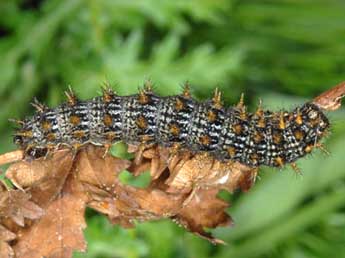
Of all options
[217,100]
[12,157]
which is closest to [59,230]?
[12,157]

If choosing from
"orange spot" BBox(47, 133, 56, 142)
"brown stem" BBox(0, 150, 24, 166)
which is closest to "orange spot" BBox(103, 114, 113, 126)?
"orange spot" BBox(47, 133, 56, 142)

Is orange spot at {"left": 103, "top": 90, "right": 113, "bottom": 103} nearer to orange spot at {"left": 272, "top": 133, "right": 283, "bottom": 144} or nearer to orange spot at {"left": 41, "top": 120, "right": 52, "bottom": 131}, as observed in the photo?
orange spot at {"left": 41, "top": 120, "right": 52, "bottom": 131}

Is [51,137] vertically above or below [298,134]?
below

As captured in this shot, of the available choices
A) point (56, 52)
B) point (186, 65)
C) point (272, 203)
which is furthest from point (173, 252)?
point (56, 52)

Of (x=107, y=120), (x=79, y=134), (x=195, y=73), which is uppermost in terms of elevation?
(x=195, y=73)

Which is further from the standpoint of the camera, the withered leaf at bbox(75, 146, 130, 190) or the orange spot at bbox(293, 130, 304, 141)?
the orange spot at bbox(293, 130, 304, 141)

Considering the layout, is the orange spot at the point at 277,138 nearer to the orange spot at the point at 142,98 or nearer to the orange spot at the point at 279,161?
the orange spot at the point at 279,161

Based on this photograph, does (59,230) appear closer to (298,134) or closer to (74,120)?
(74,120)

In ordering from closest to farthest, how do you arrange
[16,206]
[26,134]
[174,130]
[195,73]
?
1. [16,206]
2. [26,134]
3. [174,130]
4. [195,73]
